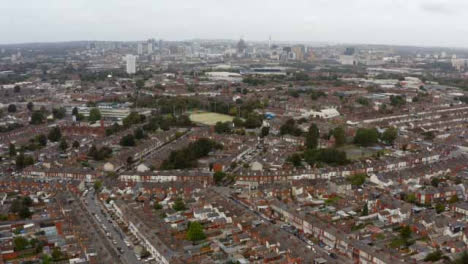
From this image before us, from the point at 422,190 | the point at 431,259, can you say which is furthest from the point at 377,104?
the point at 431,259

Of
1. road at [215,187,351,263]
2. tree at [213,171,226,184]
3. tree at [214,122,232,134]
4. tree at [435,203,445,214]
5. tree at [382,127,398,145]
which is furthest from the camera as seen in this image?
tree at [214,122,232,134]

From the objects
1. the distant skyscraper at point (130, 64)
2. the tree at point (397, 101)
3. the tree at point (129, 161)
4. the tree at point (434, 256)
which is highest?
the distant skyscraper at point (130, 64)

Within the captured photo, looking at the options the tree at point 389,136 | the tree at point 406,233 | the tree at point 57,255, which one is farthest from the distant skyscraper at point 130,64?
the tree at point 406,233

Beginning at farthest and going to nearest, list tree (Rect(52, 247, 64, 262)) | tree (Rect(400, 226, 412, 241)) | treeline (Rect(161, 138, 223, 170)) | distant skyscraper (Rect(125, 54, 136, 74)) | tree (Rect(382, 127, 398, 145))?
distant skyscraper (Rect(125, 54, 136, 74))
tree (Rect(382, 127, 398, 145))
treeline (Rect(161, 138, 223, 170))
tree (Rect(400, 226, 412, 241))
tree (Rect(52, 247, 64, 262))

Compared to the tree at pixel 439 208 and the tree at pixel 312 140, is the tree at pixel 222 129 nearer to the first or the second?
the tree at pixel 312 140

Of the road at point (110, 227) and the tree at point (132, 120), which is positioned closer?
the road at point (110, 227)

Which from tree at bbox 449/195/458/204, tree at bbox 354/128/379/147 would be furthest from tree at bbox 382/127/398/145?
tree at bbox 449/195/458/204

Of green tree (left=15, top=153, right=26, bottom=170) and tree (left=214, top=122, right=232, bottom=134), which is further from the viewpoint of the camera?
tree (left=214, top=122, right=232, bottom=134)

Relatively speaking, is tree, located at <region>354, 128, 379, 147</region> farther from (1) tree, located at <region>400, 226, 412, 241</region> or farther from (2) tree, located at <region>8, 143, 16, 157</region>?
(2) tree, located at <region>8, 143, 16, 157</region>
